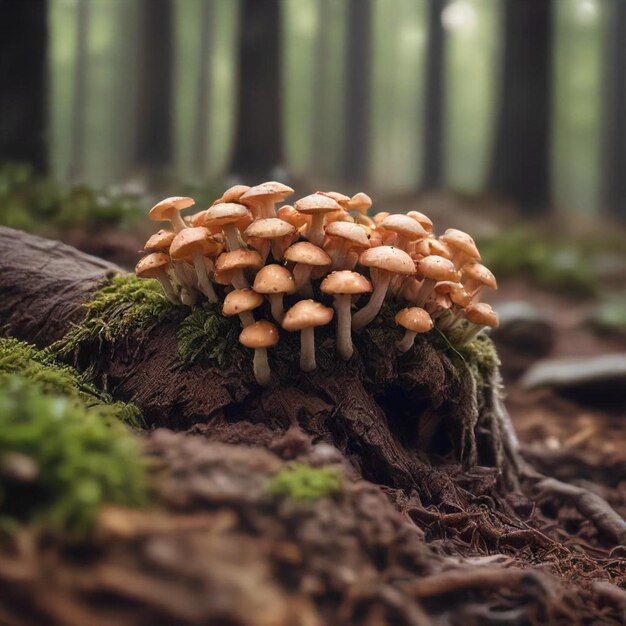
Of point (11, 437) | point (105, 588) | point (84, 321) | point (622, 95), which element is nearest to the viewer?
point (105, 588)

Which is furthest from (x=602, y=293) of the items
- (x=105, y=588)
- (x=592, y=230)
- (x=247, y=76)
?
(x=105, y=588)

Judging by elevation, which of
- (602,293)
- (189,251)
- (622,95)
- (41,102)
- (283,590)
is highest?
(622,95)

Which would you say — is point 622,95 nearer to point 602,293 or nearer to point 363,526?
point 602,293

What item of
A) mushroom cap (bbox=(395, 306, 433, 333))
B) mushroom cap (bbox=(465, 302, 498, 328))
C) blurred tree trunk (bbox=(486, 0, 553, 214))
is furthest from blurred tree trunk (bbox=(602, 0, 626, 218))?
mushroom cap (bbox=(395, 306, 433, 333))

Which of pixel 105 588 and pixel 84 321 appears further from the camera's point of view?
pixel 84 321

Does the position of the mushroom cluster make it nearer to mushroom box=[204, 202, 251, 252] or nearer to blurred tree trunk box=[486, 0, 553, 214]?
mushroom box=[204, 202, 251, 252]

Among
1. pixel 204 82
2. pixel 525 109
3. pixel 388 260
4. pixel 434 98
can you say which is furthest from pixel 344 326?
pixel 204 82
